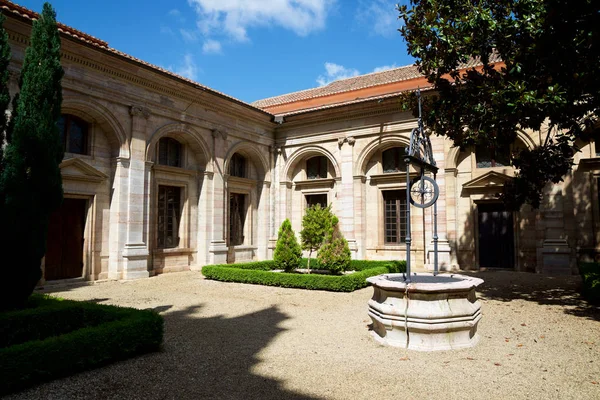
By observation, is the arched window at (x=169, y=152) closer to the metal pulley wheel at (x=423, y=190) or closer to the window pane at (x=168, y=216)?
the window pane at (x=168, y=216)

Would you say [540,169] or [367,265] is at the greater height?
[540,169]

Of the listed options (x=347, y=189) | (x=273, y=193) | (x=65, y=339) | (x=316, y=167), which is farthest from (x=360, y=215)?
(x=65, y=339)

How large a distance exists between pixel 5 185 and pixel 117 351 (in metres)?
2.86

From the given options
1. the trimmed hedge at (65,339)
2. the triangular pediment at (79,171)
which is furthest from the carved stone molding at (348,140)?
the trimmed hedge at (65,339)

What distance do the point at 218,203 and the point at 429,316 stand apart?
12082 mm

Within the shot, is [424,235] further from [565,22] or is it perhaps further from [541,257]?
[565,22]

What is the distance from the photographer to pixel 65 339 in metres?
4.62

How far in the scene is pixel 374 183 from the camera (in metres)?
17.6

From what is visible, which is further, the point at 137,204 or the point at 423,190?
the point at 137,204

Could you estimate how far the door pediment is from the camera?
15.0 metres

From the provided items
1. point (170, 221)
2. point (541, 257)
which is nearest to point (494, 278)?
point (541, 257)

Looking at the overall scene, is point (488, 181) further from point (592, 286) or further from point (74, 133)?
point (74, 133)

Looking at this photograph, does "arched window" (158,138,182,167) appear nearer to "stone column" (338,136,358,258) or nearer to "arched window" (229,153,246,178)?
"arched window" (229,153,246,178)

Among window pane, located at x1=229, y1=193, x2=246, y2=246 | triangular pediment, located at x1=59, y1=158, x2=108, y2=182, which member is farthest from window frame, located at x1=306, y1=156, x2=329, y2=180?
triangular pediment, located at x1=59, y1=158, x2=108, y2=182
